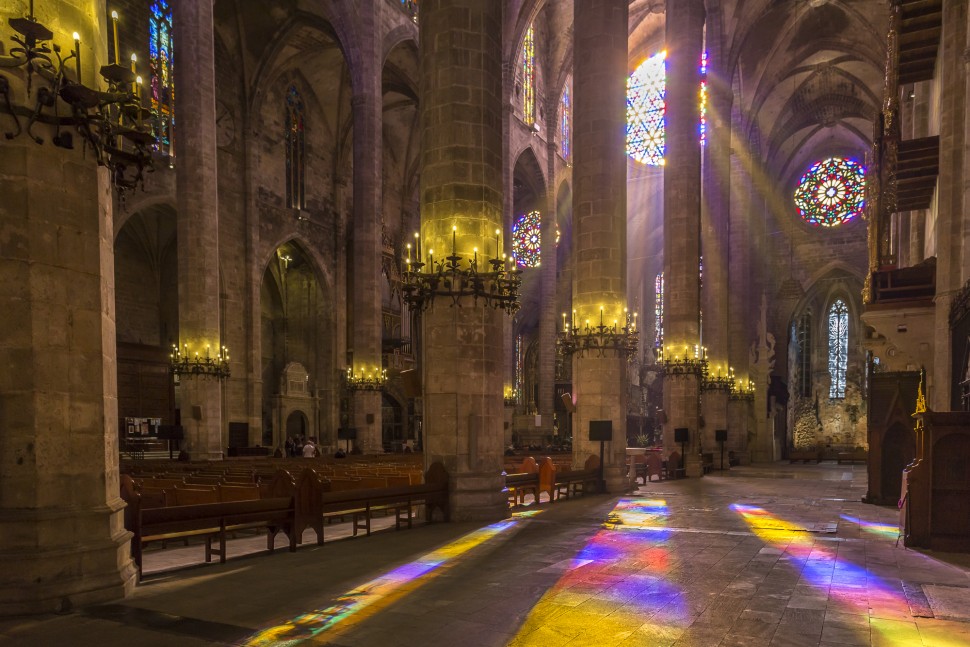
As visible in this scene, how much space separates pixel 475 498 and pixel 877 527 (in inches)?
255

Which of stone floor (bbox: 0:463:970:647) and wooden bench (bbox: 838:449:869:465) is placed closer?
stone floor (bbox: 0:463:970:647)

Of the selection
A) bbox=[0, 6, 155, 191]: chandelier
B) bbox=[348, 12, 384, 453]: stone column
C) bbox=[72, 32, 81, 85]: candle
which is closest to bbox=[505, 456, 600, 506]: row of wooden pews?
bbox=[0, 6, 155, 191]: chandelier

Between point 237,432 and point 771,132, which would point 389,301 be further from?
A: point 771,132

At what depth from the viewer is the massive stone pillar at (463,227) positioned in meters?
10.6

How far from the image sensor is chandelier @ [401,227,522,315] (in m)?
10.7

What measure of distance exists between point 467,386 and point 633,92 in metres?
38.3

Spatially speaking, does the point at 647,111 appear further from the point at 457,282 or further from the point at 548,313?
the point at 457,282

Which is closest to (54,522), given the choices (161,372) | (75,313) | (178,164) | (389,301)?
(75,313)

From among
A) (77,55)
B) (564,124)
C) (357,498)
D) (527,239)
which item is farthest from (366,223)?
(527,239)

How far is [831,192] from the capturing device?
136ft

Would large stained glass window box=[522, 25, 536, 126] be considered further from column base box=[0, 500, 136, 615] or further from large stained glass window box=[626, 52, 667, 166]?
column base box=[0, 500, 136, 615]

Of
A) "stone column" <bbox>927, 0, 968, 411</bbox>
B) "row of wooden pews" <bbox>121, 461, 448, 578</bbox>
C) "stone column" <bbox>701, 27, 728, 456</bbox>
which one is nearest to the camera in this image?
"row of wooden pews" <bbox>121, 461, 448, 578</bbox>

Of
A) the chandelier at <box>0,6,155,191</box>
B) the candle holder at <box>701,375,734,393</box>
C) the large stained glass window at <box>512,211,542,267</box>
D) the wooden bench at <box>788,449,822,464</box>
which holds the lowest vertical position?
the wooden bench at <box>788,449,822,464</box>

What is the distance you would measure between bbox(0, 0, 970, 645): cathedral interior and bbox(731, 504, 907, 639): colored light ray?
1.93 metres
